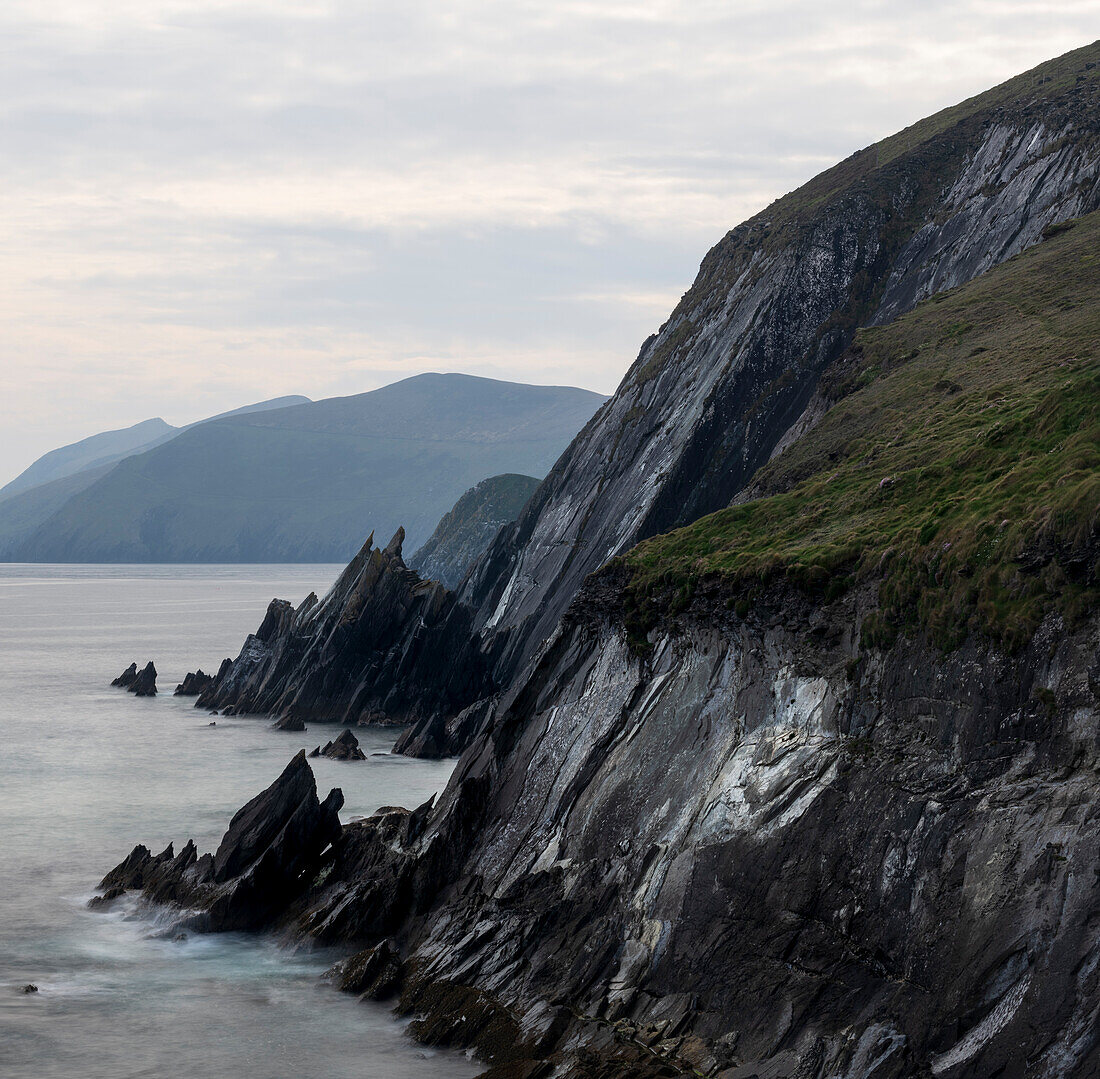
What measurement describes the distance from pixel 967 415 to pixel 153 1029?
92.5 ft

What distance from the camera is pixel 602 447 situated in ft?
264

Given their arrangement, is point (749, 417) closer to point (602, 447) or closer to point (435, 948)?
point (602, 447)

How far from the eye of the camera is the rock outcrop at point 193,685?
84.6m

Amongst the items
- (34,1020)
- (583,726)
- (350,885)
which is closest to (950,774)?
(583,726)

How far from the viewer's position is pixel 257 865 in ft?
105

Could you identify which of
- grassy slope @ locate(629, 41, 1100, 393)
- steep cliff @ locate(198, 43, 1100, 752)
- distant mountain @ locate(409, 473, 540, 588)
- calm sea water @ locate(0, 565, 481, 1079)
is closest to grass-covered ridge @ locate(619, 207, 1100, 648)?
steep cliff @ locate(198, 43, 1100, 752)

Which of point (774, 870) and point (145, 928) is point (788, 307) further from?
point (774, 870)

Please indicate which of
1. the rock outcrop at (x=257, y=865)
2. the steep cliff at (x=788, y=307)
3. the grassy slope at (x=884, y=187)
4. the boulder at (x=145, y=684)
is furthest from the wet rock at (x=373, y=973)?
the boulder at (x=145, y=684)

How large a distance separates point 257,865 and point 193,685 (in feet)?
187

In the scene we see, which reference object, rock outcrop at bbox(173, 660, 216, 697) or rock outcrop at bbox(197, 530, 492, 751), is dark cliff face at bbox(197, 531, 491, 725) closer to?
rock outcrop at bbox(197, 530, 492, 751)

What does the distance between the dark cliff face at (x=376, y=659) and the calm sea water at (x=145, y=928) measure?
3115 millimetres

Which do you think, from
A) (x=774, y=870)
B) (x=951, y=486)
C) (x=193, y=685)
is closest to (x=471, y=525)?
(x=193, y=685)

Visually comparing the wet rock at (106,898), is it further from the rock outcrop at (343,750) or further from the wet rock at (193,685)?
the wet rock at (193,685)

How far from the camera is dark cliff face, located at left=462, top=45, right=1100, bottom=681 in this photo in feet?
206
